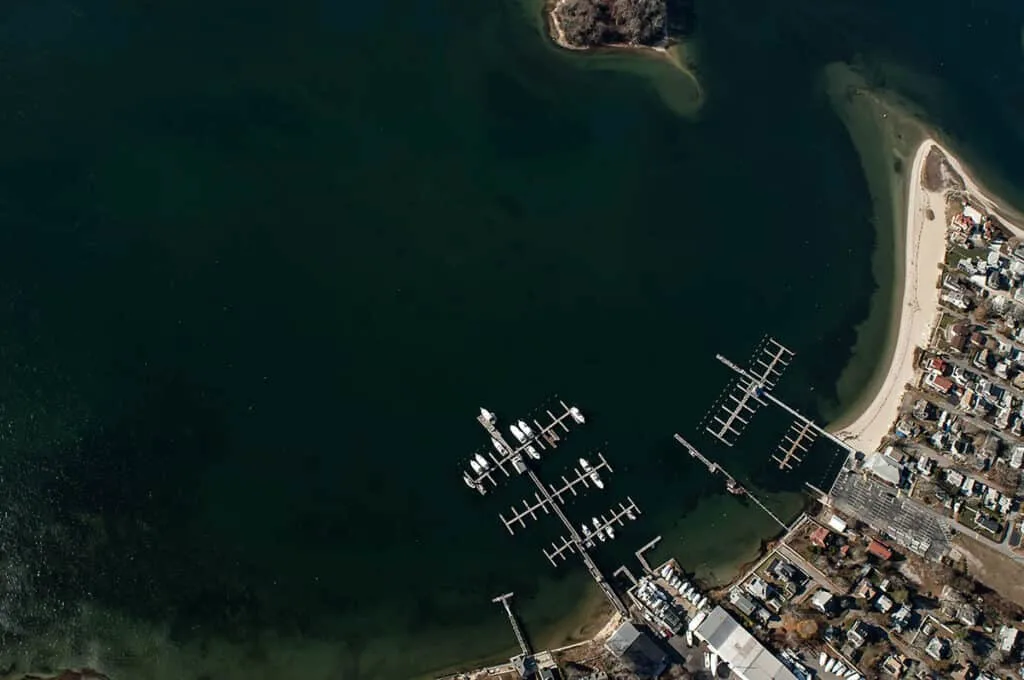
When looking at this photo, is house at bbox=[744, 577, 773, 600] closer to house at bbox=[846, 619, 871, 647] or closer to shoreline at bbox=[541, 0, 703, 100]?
house at bbox=[846, 619, 871, 647]

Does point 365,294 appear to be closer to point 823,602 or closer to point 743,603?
point 743,603

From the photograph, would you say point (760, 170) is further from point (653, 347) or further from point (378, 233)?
point (378, 233)

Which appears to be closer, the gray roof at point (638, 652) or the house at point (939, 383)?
the gray roof at point (638, 652)

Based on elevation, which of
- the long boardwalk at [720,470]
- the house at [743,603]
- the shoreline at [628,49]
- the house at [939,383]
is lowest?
the house at [743,603]

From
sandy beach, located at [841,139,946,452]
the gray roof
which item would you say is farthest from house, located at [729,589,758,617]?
sandy beach, located at [841,139,946,452]

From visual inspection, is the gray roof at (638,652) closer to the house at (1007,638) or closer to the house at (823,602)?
the house at (823,602)

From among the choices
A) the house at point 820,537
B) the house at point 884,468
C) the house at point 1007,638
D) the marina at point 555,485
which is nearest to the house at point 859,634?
the house at point 820,537

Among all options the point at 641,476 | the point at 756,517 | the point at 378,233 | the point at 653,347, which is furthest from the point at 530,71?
the point at 756,517
